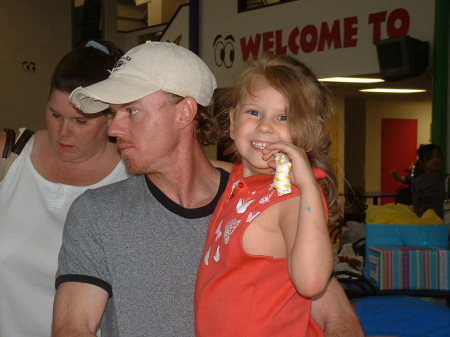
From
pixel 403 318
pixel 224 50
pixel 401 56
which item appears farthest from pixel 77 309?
pixel 224 50

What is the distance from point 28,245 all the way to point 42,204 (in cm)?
17

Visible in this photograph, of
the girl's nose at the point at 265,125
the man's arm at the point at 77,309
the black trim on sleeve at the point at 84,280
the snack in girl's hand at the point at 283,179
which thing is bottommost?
the man's arm at the point at 77,309

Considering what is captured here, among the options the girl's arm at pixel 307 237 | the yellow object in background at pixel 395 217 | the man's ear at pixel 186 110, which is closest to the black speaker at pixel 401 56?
the yellow object in background at pixel 395 217

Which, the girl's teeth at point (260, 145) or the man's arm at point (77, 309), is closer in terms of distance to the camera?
the man's arm at point (77, 309)

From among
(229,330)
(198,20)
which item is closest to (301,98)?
(229,330)

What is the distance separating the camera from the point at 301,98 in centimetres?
194

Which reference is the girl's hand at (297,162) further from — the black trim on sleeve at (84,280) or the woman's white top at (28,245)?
the woman's white top at (28,245)

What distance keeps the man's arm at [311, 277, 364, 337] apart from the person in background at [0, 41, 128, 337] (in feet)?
3.23

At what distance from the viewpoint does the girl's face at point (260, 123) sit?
1906 mm

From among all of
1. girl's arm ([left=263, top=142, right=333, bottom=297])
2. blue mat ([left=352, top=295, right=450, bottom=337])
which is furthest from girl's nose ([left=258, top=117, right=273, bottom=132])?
blue mat ([left=352, top=295, right=450, bottom=337])

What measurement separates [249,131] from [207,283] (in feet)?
1.55

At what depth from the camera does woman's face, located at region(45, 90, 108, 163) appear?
8.23 feet

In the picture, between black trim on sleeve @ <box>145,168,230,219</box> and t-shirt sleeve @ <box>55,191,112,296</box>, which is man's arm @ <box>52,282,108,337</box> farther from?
black trim on sleeve @ <box>145,168,230,219</box>

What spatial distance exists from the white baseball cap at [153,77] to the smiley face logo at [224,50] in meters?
10.0
